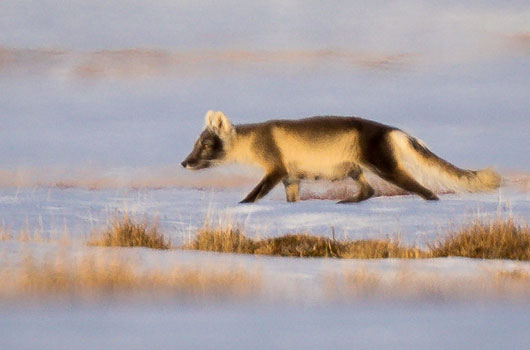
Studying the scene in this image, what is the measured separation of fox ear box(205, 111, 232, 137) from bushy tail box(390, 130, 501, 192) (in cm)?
233

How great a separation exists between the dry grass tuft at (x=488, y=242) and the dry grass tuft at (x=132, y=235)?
9.00ft

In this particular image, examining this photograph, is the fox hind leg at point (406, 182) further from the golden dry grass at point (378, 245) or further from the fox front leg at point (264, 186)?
the golden dry grass at point (378, 245)

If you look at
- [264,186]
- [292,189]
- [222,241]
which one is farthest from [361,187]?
[222,241]

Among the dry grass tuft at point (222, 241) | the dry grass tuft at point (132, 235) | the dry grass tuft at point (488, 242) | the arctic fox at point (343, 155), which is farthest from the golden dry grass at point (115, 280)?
the arctic fox at point (343, 155)

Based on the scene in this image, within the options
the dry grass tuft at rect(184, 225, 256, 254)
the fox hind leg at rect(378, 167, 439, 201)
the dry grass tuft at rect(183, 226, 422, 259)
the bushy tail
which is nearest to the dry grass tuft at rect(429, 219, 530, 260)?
the dry grass tuft at rect(183, 226, 422, 259)

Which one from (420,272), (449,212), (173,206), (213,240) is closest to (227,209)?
(173,206)

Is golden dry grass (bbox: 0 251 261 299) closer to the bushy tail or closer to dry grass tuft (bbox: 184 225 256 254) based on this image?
dry grass tuft (bbox: 184 225 256 254)

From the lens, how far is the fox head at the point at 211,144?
37.3ft

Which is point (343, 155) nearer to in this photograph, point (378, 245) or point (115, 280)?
point (378, 245)

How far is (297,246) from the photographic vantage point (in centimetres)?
770

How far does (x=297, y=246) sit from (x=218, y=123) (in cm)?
405

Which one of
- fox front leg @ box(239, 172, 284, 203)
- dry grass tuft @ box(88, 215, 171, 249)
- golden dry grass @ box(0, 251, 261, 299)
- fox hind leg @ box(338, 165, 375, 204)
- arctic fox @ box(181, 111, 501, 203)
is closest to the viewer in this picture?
golden dry grass @ box(0, 251, 261, 299)

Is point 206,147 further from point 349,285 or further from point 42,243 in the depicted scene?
point 349,285

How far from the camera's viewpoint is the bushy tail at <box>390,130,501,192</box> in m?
11.1
